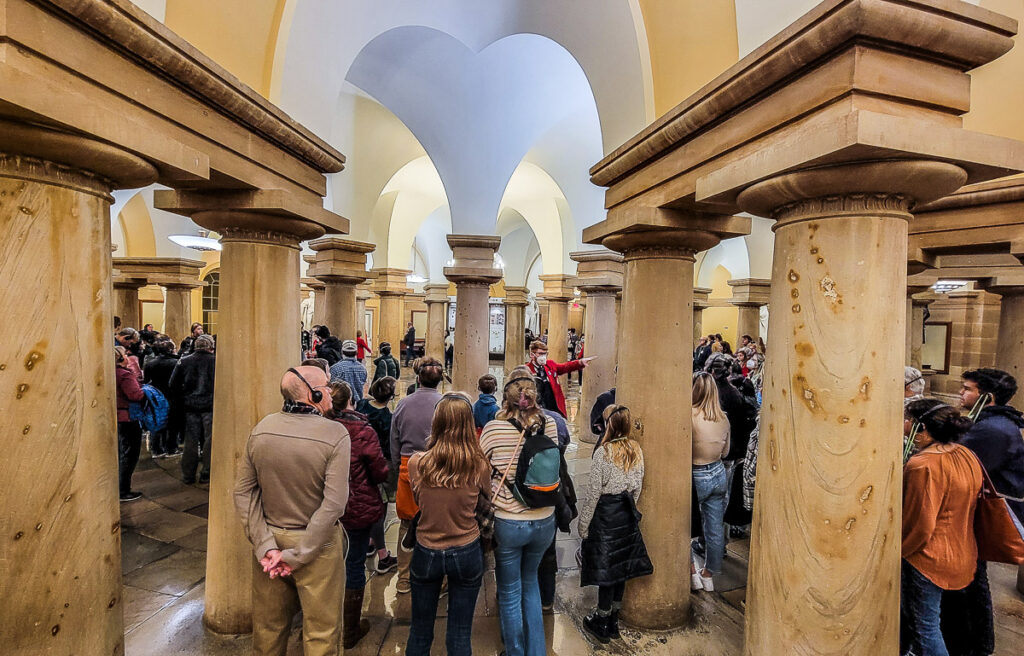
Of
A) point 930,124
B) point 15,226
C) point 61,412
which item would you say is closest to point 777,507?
point 930,124

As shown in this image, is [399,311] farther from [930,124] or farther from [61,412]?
[930,124]

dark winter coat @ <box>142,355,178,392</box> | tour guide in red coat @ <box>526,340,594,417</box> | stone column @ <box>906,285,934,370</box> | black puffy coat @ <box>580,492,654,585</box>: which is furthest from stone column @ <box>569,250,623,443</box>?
stone column @ <box>906,285,934,370</box>

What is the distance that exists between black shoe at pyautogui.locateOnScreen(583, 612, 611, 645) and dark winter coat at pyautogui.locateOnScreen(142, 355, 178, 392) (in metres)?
4.94

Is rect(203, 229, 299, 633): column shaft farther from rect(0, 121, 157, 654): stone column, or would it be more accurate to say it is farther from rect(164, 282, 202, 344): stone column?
rect(164, 282, 202, 344): stone column

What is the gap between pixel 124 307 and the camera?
10125mm

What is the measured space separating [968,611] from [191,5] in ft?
16.3

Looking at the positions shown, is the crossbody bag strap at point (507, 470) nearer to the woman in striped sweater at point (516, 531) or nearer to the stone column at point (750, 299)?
the woman in striped sweater at point (516, 531)

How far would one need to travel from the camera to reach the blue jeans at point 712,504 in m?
3.34

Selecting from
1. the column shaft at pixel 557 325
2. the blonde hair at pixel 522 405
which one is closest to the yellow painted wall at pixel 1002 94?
the blonde hair at pixel 522 405

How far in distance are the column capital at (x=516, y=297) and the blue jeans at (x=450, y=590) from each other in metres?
13.2

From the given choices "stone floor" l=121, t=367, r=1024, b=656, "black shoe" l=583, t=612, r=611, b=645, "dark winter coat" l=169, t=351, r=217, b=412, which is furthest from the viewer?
"dark winter coat" l=169, t=351, r=217, b=412

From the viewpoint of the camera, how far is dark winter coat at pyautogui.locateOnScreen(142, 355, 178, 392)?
5.27 m

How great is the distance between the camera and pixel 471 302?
6.77 metres

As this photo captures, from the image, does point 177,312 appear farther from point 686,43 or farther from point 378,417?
point 686,43
